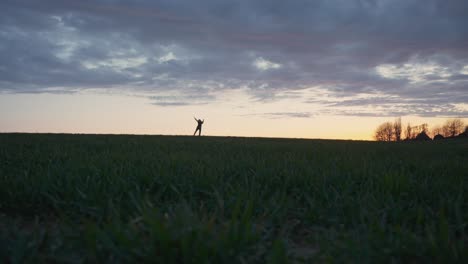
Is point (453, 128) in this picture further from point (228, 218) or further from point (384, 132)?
point (228, 218)

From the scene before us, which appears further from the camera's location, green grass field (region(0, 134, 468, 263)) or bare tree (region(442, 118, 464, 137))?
bare tree (region(442, 118, 464, 137))

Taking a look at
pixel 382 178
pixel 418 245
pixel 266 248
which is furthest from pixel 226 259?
pixel 382 178

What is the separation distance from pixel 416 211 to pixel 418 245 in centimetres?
92

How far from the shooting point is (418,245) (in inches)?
76.7

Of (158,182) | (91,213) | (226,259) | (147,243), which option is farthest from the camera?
(158,182)

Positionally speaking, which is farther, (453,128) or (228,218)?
(453,128)

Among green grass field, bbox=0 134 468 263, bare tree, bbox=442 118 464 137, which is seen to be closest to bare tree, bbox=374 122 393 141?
bare tree, bbox=442 118 464 137

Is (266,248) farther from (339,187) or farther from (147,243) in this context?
(339,187)

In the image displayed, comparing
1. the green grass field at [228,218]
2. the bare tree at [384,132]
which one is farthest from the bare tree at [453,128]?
the green grass field at [228,218]

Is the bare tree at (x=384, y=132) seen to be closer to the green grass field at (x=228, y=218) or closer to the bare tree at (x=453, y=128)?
the bare tree at (x=453, y=128)

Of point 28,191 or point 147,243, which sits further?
point 28,191

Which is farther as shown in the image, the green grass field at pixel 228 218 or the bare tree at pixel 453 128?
the bare tree at pixel 453 128

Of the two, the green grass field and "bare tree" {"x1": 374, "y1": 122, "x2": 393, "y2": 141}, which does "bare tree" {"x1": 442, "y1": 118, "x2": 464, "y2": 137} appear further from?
the green grass field

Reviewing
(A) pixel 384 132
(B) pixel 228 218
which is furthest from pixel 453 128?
(B) pixel 228 218
